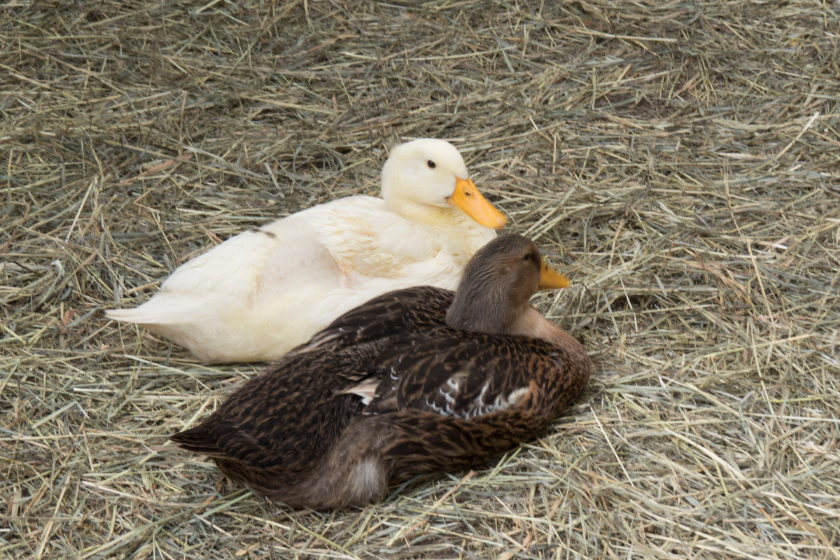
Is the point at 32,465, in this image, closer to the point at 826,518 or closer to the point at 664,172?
the point at 826,518

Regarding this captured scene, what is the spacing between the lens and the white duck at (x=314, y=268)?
3.22 m

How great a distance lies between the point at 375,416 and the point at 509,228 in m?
1.58

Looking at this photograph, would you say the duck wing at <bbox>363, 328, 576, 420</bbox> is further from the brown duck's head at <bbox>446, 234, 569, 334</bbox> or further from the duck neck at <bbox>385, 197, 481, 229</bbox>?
the duck neck at <bbox>385, 197, 481, 229</bbox>

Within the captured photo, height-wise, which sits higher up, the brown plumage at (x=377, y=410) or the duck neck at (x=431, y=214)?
the duck neck at (x=431, y=214)

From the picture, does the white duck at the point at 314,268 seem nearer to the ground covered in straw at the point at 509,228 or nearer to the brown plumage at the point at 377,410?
the ground covered in straw at the point at 509,228

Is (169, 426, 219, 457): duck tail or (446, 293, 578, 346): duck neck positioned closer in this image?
(169, 426, 219, 457): duck tail

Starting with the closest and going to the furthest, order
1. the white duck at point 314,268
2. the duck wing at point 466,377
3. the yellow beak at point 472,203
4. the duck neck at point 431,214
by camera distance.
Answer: the duck wing at point 466,377 → the white duck at point 314,268 → the yellow beak at point 472,203 → the duck neck at point 431,214

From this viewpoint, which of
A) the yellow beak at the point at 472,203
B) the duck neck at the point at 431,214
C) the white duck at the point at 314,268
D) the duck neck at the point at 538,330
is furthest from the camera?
the duck neck at the point at 431,214

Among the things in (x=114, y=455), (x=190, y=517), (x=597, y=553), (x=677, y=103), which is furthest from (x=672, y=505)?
(x=677, y=103)

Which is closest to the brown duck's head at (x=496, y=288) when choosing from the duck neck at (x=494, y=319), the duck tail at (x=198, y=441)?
the duck neck at (x=494, y=319)

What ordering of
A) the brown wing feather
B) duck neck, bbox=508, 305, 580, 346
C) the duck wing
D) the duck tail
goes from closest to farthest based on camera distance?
the duck tail → the duck wing → the brown wing feather → duck neck, bbox=508, 305, 580, 346

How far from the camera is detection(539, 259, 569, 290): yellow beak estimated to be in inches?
128

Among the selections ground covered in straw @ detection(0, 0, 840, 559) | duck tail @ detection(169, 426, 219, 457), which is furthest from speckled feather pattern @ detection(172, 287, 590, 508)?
ground covered in straw @ detection(0, 0, 840, 559)

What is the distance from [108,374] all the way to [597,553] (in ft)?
6.62
